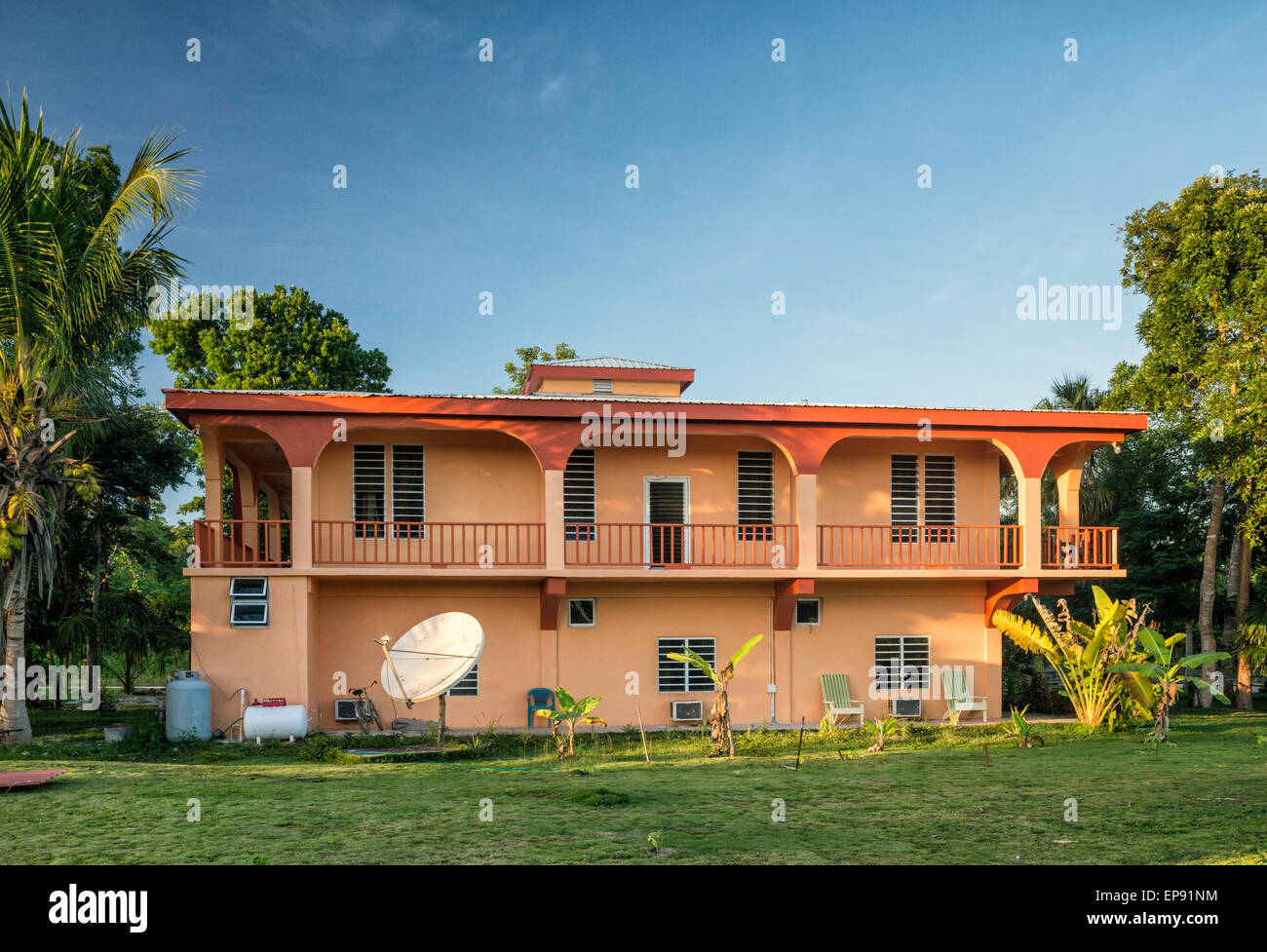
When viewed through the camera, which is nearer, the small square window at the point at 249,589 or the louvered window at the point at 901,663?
the small square window at the point at 249,589

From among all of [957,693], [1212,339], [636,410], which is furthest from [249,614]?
[1212,339]

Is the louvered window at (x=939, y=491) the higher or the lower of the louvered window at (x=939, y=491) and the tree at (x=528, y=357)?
the lower

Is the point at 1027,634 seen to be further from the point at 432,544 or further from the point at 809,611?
the point at 432,544

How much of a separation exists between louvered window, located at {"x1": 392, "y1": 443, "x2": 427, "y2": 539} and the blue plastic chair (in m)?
3.77

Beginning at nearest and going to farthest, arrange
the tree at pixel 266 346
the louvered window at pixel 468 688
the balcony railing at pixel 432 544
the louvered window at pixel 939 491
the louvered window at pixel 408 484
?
1. the balcony railing at pixel 432 544
2. the louvered window at pixel 468 688
3. the louvered window at pixel 408 484
4. the louvered window at pixel 939 491
5. the tree at pixel 266 346

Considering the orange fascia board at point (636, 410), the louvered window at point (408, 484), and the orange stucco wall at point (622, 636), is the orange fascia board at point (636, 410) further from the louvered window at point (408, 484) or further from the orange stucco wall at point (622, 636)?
the orange stucco wall at point (622, 636)

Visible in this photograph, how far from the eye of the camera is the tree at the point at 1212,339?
21406 mm

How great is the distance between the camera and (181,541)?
4675cm

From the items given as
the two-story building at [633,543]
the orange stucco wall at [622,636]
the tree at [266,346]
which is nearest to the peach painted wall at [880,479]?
the two-story building at [633,543]

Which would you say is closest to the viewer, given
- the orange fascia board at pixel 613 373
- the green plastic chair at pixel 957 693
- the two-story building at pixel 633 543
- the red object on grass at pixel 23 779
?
the red object on grass at pixel 23 779

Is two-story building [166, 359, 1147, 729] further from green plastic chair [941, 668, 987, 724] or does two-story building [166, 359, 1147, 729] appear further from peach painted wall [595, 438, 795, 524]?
green plastic chair [941, 668, 987, 724]

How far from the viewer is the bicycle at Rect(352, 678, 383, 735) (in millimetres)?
16547

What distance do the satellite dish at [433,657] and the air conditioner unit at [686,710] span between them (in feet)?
17.1
